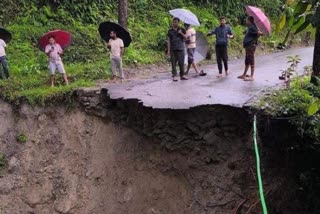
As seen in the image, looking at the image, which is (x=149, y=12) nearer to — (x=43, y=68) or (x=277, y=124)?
(x=43, y=68)

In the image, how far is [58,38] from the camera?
11.1 m

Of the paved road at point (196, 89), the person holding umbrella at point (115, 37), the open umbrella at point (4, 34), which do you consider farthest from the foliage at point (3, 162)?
the person holding umbrella at point (115, 37)

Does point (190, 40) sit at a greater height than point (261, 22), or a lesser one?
lesser

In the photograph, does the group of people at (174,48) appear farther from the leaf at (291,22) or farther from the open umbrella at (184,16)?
the leaf at (291,22)

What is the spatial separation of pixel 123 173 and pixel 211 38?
26.1 feet

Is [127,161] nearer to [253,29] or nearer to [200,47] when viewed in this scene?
[253,29]

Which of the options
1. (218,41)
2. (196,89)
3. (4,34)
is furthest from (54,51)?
(218,41)

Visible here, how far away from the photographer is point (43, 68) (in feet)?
41.1

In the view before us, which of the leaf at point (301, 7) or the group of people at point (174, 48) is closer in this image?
the leaf at point (301, 7)

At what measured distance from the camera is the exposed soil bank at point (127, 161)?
8336 millimetres

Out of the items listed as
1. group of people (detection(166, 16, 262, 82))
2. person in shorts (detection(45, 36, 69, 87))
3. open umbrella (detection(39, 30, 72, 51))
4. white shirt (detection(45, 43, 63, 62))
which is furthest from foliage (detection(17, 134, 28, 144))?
group of people (detection(166, 16, 262, 82))

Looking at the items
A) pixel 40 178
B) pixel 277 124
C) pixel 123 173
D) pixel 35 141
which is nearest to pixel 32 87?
pixel 35 141

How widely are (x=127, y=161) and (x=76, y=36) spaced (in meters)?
5.94

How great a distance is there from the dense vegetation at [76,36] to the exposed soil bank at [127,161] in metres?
0.85
